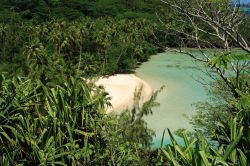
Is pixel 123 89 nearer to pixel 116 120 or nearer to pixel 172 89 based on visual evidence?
pixel 172 89

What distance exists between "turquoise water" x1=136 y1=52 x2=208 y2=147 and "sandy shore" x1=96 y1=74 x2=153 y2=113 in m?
1.81

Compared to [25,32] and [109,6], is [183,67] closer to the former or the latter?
[25,32]

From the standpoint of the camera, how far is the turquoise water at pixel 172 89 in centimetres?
3325

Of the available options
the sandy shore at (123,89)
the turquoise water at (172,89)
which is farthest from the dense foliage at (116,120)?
the sandy shore at (123,89)

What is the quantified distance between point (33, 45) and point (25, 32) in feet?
73.7

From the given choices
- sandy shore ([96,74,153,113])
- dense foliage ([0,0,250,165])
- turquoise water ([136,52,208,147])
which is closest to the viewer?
dense foliage ([0,0,250,165])

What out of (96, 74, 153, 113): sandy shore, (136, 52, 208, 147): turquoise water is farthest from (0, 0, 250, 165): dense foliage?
(96, 74, 153, 113): sandy shore

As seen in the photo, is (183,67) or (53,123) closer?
(53,123)

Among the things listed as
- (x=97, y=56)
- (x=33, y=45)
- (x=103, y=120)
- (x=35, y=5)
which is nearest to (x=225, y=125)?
(x=103, y=120)

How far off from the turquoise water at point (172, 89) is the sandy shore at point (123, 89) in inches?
71.1

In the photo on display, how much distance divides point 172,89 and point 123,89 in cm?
586

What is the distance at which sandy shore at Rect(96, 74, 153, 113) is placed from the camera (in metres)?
40.3

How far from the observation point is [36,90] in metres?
11.1

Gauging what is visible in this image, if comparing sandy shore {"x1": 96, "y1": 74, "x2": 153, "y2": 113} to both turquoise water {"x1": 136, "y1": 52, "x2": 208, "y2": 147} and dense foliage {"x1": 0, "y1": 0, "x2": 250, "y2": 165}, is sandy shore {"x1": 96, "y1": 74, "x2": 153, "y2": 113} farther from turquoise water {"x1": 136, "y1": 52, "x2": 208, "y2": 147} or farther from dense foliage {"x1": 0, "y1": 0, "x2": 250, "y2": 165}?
dense foliage {"x1": 0, "y1": 0, "x2": 250, "y2": 165}
